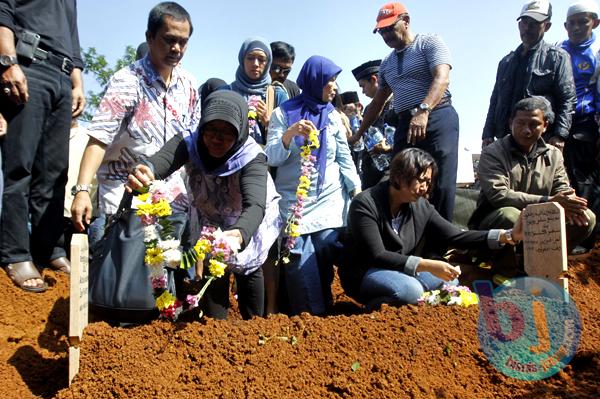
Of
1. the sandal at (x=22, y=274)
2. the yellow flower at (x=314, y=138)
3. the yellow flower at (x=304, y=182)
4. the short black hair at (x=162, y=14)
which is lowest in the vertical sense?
A: the sandal at (x=22, y=274)

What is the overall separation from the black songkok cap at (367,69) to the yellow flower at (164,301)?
4237mm

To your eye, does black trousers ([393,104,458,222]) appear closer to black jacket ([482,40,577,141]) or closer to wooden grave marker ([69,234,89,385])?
black jacket ([482,40,577,141])

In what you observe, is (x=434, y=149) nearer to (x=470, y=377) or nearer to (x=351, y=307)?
(x=351, y=307)

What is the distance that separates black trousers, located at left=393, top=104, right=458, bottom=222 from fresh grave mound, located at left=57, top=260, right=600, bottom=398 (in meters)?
1.80

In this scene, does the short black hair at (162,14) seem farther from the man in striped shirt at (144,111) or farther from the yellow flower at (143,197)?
the yellow flower at (143,197)

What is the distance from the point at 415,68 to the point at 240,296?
2472 mm

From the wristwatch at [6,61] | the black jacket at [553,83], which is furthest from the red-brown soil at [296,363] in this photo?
the black jacket at [553,83]

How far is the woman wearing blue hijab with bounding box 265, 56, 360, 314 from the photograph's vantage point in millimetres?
3881

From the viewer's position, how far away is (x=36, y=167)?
365 centimetres

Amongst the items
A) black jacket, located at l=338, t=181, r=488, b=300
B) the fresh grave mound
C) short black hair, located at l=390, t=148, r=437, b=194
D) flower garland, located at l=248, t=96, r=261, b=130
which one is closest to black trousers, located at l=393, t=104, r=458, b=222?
black jacket, located at l=338, t=181, r=488, b=300

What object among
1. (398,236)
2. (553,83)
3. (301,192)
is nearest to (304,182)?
(301,192)

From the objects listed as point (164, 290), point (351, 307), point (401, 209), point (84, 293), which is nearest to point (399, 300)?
point (401, 209)

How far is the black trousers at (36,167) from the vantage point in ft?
11.1

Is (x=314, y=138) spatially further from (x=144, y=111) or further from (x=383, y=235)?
(x=144, y=111)
